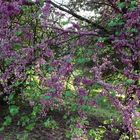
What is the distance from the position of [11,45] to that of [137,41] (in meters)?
1.56

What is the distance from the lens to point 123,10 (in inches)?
230

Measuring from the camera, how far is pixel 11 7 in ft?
14.9

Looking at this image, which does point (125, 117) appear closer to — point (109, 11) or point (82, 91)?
point (82, 91)

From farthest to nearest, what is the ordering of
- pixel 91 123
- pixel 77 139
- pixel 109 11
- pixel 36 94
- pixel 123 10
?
1. pixel 91 123
2. pixel 109 11
3. pixel 123 10
4. pixel 36 94
5. pixel 77 139

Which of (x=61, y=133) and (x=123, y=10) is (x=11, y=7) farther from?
(x=61, y=133)

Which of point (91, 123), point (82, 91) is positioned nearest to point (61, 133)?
point (91, 123)

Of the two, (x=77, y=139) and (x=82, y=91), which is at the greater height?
(x=82, y=91)

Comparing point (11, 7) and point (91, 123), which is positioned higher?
point (11, 7)

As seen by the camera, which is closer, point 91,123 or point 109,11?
point 109,11

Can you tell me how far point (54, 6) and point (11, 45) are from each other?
1.12 metres

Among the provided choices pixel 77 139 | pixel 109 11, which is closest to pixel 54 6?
pixel 77 139

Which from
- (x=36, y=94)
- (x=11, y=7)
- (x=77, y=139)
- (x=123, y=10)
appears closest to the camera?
(x=11, y=7)

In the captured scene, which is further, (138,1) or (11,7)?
(138,1)

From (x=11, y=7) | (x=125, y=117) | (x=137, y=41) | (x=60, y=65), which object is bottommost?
(x=125, y=117)
